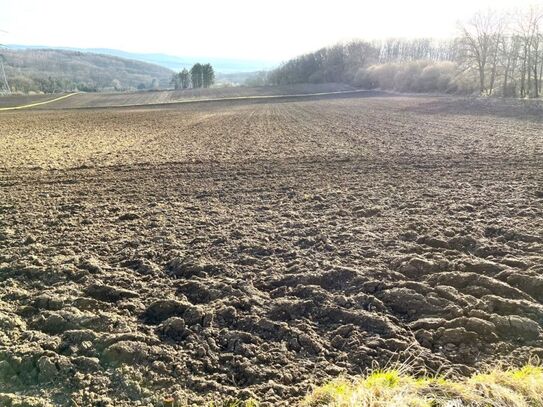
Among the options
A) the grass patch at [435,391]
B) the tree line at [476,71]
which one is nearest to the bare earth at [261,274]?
the grass patch at [435,391]

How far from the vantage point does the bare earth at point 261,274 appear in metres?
4.13

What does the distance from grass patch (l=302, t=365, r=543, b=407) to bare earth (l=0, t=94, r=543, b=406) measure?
273 mm

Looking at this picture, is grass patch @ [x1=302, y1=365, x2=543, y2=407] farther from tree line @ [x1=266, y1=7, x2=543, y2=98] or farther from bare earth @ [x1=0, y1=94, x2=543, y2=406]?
tree line @ [x1=266, y1=7, x2=543, y2=98]

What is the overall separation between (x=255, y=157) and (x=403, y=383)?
10561 mm

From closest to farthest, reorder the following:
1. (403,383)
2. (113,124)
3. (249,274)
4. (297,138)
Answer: (403,383)
(249,274)
(297,138)
(113,124)

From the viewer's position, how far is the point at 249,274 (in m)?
5.89

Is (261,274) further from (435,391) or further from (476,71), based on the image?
(476,71)

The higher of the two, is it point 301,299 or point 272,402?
point 301,299

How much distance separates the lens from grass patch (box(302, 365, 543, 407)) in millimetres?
3305

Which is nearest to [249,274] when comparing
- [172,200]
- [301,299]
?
[301,299]

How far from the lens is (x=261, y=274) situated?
587 cm

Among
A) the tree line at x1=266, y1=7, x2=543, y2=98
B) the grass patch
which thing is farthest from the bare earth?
the tree line at x1=266, y1=7, x2=543, y2=98

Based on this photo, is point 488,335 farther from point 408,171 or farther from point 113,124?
point 113,124

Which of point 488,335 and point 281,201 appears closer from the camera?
point 488,335
